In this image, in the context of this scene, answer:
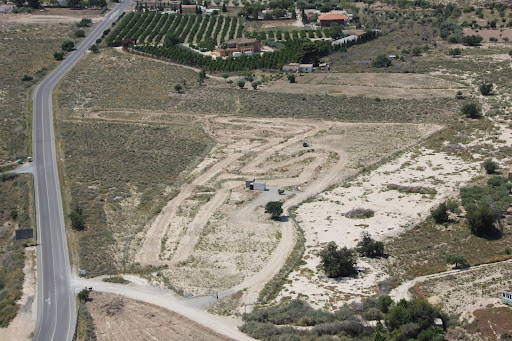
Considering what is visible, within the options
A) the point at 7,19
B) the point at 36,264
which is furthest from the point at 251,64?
the point at 36,264

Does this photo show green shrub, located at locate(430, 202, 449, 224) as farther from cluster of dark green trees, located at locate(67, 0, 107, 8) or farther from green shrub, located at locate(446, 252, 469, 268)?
cluster of dark green trees, located at locate(67, 0, 107, 8)

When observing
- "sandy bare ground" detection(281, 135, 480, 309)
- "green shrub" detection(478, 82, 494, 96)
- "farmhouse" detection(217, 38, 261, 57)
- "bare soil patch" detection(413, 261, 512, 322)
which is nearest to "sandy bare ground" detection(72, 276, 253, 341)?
"sandy bare ground" detection(281, 135, 480, 309)

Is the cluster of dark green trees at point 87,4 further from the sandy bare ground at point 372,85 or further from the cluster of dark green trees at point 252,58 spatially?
A: the sandy bare ground at point 372,85

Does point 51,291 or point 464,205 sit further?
point 464,205

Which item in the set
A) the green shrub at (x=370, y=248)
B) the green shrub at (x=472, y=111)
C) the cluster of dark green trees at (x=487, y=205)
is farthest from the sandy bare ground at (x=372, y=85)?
the green shrub at (x=370, y=248)

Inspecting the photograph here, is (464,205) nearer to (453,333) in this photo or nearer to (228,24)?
(453,333)

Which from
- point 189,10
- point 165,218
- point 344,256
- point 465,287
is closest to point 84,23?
point 189,10

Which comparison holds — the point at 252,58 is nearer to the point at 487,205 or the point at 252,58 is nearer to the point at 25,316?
the point at 487,205
